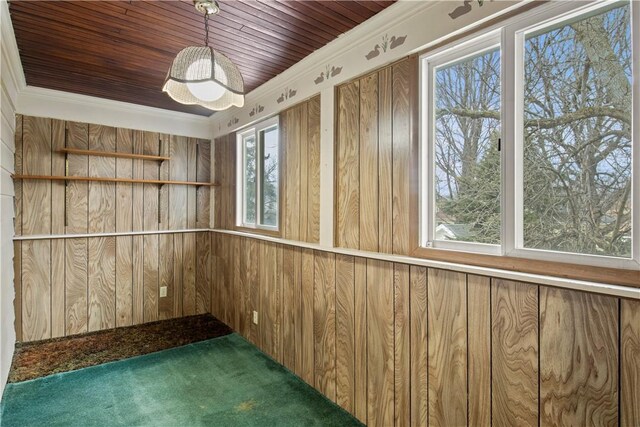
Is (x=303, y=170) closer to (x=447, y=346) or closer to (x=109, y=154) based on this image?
(x=447, y=346)

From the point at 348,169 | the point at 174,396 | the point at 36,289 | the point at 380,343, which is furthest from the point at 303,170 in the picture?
the point at 36,289

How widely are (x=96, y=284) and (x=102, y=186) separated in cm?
102

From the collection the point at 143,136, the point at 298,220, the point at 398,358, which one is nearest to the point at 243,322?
the point at 298,220

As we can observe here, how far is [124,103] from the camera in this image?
3.54 m

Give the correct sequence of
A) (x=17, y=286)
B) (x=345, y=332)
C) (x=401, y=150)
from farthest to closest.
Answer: (x=17, y=286) → (x=345, y=332) → (x=401, y=150)

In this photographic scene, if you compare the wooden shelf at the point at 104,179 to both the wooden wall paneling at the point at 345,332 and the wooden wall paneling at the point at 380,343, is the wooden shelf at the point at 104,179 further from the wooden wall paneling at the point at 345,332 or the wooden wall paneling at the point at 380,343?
the wooden wall paneling at the point at 380,343

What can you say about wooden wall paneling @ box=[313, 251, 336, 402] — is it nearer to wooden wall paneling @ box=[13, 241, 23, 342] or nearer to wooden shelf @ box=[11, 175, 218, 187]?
wooden shelf @ box=[11, 175, 218, 187]

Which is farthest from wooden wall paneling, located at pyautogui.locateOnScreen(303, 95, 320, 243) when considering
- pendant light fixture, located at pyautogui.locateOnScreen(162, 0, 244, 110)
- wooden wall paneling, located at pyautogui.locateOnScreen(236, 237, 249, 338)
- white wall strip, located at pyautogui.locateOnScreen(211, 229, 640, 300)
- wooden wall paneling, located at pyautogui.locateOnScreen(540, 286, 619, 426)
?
wooden wall paneling, located at pyautogui.locateOnScreen(540, 286, 619, 426)

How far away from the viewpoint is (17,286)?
10.1 ft

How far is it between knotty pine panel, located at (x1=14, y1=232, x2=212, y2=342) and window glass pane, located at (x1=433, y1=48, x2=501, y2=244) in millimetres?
3202

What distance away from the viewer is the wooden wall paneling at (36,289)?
10.3 feet

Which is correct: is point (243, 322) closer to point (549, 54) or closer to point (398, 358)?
point (398, 358)

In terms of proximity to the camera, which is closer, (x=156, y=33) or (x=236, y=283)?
(x=156, y=33)

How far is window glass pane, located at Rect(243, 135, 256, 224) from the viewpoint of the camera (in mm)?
3494
